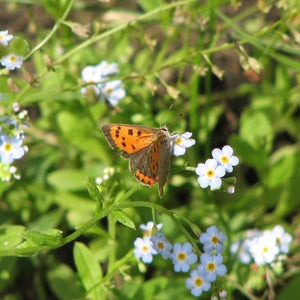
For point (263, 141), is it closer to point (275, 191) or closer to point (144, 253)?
point (275, 191)

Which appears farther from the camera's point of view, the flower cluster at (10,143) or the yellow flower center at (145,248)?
the flower cluster at (10,143)

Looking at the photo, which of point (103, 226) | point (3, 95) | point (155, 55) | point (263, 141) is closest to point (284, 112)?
point (263, 141)

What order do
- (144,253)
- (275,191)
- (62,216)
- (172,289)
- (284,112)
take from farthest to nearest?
(284,112) < (275,191) < (62,216) < (172,289) < (144,253)

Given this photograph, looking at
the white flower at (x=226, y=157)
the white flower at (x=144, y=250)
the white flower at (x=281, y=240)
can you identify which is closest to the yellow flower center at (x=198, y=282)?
the white flower at (x=144, y=250)

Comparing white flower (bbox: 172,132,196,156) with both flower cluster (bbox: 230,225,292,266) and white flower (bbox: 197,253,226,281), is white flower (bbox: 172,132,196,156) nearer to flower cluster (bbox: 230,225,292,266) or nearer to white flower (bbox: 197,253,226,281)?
white flower (bbox: 197,253,226,281)

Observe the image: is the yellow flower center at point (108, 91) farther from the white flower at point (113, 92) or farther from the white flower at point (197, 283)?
the white flower at point (197, 283)

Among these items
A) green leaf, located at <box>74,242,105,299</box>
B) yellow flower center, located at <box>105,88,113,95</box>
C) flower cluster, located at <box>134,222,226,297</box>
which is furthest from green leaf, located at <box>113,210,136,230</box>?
yellow flower center, located at <box>105,88,113,95</box>

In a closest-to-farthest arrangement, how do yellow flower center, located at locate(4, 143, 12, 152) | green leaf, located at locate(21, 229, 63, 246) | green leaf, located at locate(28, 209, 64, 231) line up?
green leaf, located at locate(21, 229, 63, 246) < yellow flower center, located at locate(4, 143, 12, 152) < green leaf, located at locate(28, 209, 64, 231)
